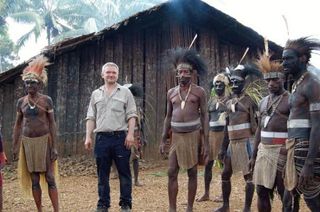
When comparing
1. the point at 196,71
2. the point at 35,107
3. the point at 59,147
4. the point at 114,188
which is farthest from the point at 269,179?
the point at 59,147

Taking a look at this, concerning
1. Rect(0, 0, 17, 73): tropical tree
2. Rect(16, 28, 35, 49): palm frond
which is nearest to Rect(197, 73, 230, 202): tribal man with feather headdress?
Rect(0, 0, 17, 73): tropical tree

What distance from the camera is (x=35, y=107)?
18.8ft

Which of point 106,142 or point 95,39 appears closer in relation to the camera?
point 106,142

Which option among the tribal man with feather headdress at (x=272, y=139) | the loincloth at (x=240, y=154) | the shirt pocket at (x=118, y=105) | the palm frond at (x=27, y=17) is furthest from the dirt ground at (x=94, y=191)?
the palm frond at (x=27, y=17)

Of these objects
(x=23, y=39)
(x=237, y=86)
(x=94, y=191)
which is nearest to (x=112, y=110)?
(x=237, y=86)

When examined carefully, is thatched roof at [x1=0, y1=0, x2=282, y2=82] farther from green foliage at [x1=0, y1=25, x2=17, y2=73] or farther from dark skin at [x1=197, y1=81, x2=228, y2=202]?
green foliage at [x1=0, y1=25, x2=17, y2=73]

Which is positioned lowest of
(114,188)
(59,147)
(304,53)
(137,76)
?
(114,188)

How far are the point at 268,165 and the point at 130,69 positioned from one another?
7.30m

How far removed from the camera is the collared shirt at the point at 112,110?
5574mm

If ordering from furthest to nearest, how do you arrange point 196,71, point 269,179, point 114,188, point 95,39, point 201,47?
point 201,47, point 95,39, point 114,188, point 196,71, point 269,179

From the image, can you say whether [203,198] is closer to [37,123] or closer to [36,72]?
[37,123]

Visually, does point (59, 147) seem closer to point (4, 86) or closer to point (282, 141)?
point (4, 86)

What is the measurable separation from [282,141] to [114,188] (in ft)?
15.5

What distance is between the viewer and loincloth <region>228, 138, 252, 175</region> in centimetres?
591
